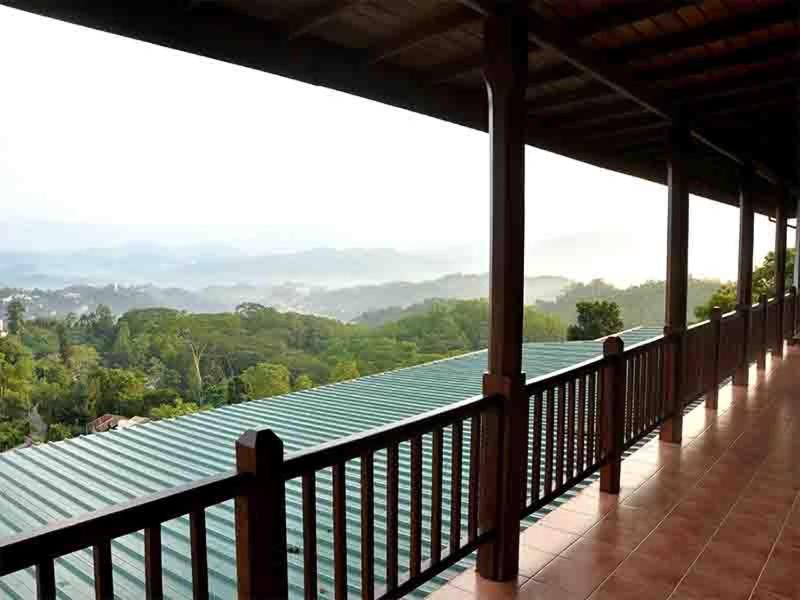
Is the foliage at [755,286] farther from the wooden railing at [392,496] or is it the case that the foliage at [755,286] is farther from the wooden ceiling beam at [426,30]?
the wooden railing at [392,496]

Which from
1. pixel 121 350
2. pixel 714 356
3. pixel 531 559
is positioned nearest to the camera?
pixel 531 559

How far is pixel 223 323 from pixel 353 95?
603 inches

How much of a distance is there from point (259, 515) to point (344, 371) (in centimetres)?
1692

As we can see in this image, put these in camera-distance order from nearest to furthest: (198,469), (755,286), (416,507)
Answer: (416,507) → (198,469) → (755,286)

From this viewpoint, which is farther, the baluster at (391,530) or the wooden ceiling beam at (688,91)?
the wooden ceiling beam at (688,91)

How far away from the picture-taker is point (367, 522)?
76.7 inches

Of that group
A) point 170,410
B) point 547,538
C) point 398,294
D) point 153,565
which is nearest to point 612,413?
point 547,538

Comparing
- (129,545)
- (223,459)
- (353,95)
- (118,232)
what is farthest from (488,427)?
(118,232)

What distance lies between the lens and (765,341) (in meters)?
7.56

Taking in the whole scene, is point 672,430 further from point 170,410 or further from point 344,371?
point 344,371

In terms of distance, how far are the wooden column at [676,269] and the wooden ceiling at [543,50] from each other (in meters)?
0.33

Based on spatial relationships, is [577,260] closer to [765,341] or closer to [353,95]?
[765,341]

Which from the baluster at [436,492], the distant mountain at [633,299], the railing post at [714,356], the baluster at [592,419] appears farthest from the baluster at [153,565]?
the distant mountain at [633,299]

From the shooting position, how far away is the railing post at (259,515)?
4.93 ft
